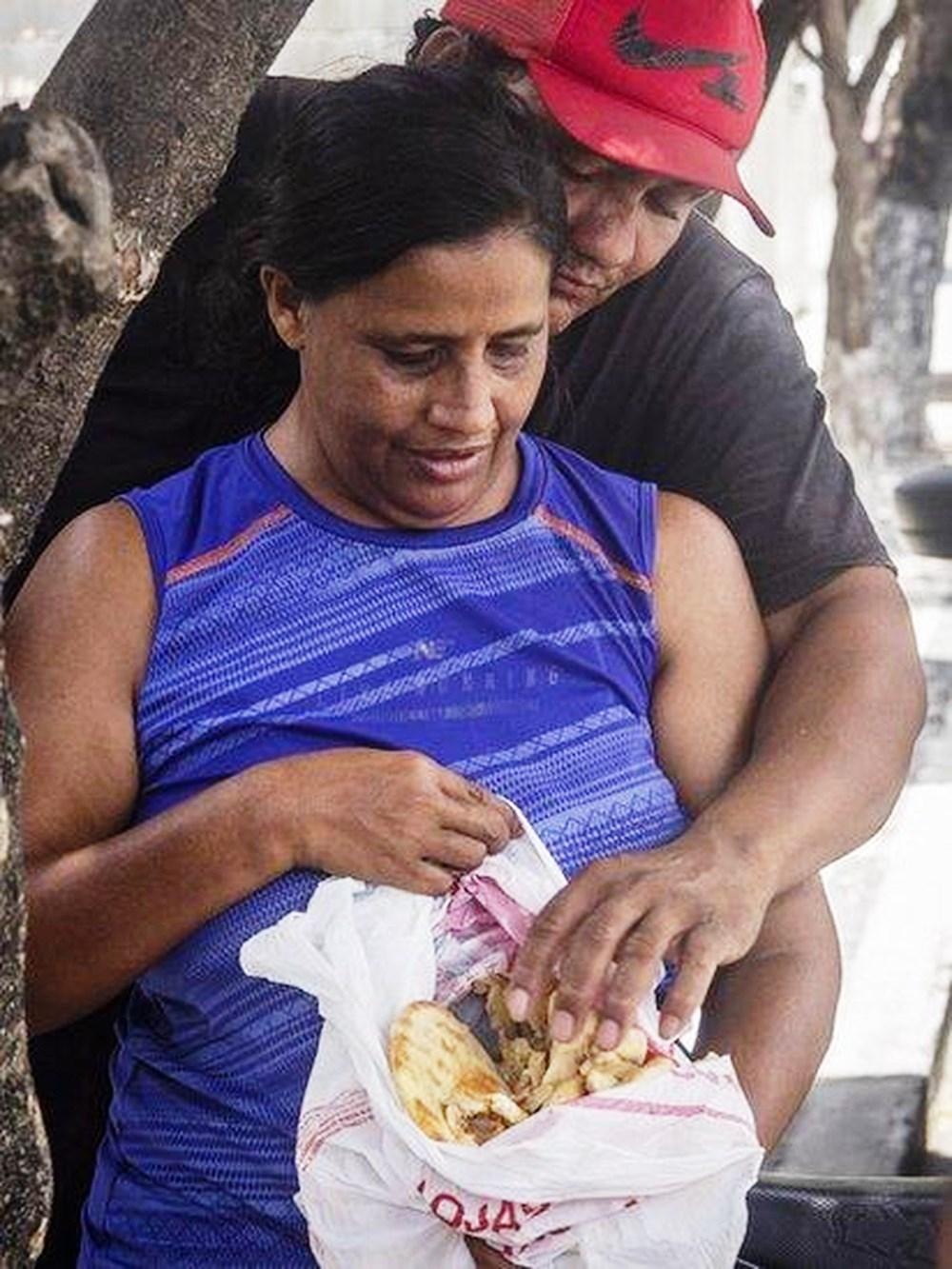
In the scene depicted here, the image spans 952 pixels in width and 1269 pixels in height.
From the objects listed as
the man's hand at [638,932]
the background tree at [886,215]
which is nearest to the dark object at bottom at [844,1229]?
the man's hand at [638,932]

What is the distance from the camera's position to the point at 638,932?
214 cm

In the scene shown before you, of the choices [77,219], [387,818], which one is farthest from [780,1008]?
[77,219]

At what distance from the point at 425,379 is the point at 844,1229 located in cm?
108

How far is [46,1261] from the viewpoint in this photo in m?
2.98

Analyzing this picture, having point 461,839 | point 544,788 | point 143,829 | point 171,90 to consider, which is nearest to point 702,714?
point 544,788

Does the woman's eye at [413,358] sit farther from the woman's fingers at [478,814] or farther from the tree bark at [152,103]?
the woman's fingers at [478,814]

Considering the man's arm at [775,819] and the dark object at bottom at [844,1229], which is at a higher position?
the man's arm at [775,819]

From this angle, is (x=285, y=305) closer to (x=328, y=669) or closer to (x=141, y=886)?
(x=328, y=669)

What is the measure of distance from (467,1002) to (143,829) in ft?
1.12

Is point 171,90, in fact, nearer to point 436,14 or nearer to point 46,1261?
point 436,14

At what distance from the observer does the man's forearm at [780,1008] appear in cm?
237

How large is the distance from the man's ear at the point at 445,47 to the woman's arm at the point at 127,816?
0.76 meters

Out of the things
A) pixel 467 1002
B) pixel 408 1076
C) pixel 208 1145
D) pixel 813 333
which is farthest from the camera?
pixel 813 333

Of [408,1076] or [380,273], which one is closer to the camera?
[408,1076]
